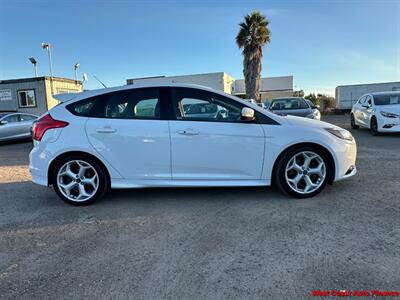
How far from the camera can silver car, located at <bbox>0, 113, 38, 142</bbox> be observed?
40.6 feet

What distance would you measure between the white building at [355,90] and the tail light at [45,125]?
28.0m

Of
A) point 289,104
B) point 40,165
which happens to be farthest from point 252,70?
point 40,165

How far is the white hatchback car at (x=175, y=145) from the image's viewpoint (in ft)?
14.0

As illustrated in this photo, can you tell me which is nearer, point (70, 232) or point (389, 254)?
point (389, 254)

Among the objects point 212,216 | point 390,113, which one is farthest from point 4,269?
point 390,113

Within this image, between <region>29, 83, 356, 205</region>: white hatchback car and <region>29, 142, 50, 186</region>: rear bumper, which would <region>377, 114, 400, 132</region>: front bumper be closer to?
<region>29, 83, 356, 205</region>: white hatchback car

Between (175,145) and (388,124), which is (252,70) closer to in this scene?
(388,124)

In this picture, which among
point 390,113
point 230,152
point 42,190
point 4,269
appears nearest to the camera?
point 4,269

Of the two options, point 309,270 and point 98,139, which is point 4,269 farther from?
point 309,270

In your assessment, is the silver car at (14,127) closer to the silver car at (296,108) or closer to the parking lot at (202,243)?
the parking lot at (202,243)

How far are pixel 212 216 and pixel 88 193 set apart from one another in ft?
5.79

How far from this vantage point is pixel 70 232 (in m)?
3.59

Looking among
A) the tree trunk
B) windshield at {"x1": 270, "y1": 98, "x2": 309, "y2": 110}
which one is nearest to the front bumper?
windshield at {"x1": 270, "y1": 98, "x2": 309, "y2": 110}

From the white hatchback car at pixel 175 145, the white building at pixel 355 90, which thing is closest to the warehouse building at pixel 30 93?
the white hatchback car at pixel 175 145
